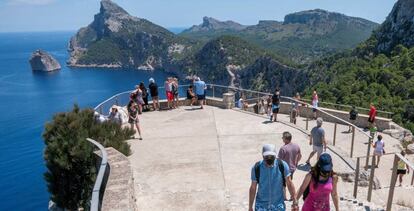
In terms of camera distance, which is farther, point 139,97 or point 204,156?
point 139,97

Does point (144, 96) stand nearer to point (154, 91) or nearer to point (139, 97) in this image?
point (154, 91)

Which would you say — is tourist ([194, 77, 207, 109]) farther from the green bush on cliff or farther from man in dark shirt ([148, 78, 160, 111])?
the green bush on cliff

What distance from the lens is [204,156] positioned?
10500mm

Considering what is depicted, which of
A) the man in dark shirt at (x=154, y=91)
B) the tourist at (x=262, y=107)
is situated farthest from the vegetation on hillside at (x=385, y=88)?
the man in dark shirt at (x=154, y=91)

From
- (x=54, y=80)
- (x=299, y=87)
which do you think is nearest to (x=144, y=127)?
(x=299, y=87)

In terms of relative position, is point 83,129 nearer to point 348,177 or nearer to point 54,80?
point 348,177

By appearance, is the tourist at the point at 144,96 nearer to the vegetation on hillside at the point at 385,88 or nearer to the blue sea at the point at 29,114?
the blue sea at the point at 29,114

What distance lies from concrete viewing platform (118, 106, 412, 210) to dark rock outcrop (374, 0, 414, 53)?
5027 cm

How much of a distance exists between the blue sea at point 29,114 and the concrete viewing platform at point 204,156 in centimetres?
496

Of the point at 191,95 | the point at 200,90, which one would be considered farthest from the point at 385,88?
the point at 200,90

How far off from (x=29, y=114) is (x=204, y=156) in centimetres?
8569

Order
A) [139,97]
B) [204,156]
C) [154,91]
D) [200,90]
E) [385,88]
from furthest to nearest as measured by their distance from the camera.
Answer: [385,88] < [200,90] < [154,91] < [139,97] < [204,156]

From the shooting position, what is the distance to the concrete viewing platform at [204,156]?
7973 millimetres

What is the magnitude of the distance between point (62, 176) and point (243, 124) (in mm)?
6600
